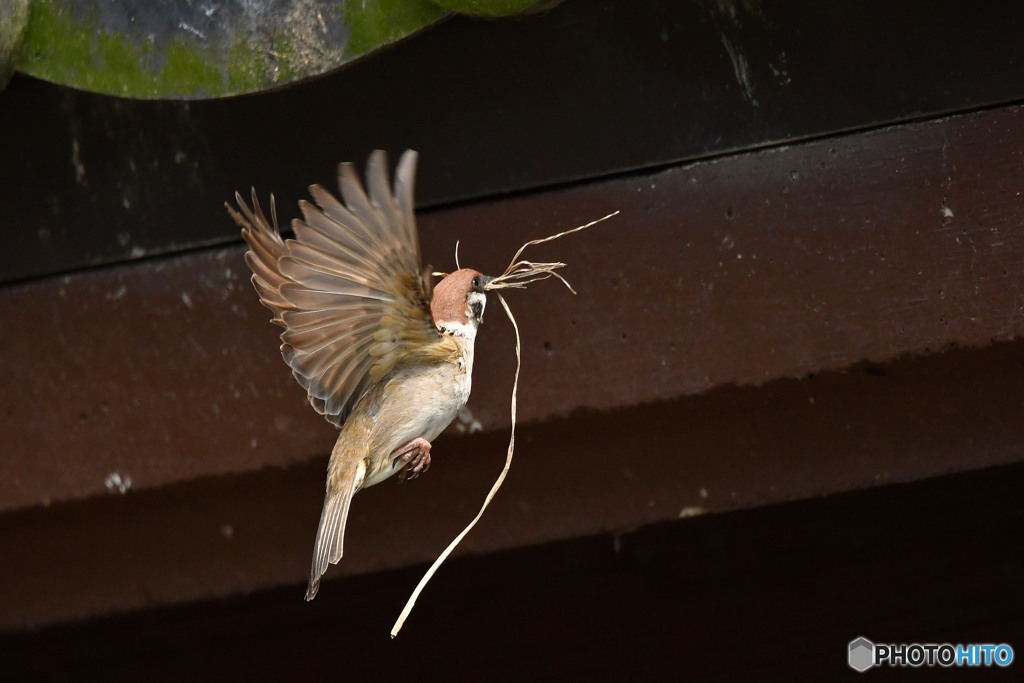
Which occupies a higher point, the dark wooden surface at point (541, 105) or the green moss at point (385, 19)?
the green moss at point (385, 19)

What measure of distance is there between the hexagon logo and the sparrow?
1.55 metres

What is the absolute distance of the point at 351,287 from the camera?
63.2 inches

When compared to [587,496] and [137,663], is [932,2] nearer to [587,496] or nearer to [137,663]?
[587,496]

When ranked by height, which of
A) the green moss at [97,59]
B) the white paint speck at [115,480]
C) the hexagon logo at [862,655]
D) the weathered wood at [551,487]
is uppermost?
the green moss at [97,59]

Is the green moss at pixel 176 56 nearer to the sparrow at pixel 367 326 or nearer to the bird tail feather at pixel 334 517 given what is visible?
the sparrow at pixel 367 326

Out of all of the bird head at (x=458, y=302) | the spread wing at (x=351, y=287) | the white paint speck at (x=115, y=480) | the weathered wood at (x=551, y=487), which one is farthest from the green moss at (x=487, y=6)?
the white paint speck at (x=115, y=480)

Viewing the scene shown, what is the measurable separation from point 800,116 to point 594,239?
434mm

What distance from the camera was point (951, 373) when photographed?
2.27 m

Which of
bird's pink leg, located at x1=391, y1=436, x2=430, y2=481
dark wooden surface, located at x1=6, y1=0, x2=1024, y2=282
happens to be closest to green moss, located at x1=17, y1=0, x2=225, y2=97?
dark wooden surface, located at x1=6, y1=0, x2=1024, y2=282

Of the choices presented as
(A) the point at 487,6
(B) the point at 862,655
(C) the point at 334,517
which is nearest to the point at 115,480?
(C) the point at 334,517

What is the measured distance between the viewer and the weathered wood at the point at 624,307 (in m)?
2.18

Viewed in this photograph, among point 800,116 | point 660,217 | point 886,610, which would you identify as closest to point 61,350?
point 660,217

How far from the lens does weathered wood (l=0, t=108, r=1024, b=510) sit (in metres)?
2.18

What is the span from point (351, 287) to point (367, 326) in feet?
0.23
